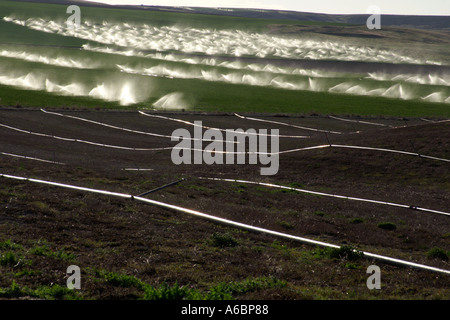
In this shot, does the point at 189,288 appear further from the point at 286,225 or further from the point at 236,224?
the point at 286,225

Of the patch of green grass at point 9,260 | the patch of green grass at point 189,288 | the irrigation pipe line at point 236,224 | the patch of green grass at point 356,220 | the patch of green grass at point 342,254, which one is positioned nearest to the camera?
the patch of green grass at point 189,288

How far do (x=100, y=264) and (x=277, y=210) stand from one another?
26.5 ft

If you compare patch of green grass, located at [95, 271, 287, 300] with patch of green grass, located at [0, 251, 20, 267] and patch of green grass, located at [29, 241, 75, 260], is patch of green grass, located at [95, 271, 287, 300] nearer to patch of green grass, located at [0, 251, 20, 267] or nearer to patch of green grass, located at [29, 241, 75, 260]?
patch of green grass, located at [29, 241, 75, 260]

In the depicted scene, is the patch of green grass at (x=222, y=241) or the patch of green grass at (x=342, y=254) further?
the patch of green grass at (x=222, y=241)

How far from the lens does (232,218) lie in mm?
15109

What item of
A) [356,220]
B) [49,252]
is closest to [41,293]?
[49,252]

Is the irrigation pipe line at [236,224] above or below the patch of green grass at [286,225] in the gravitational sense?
above

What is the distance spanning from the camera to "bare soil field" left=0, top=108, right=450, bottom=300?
9555 mm

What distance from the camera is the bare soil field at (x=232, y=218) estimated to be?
9.55 metres

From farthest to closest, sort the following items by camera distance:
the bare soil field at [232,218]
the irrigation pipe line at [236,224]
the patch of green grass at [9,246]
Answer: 1. the irrigation pipe line at [236,224]
2. the patch of green grass at [9,246]
3. the bare soil field at [232,218]

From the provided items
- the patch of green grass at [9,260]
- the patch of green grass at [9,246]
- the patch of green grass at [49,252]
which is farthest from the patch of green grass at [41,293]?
the patch of green grass at [9,246]

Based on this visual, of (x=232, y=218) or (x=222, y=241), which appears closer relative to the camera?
(x=222, y=241)

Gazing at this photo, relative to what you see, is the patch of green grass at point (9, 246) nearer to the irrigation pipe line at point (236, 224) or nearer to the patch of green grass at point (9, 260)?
the patch of green grass at point (9, 260)

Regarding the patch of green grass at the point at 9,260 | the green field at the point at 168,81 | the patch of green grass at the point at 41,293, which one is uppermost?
the patch of green grass at the point at 41,293
